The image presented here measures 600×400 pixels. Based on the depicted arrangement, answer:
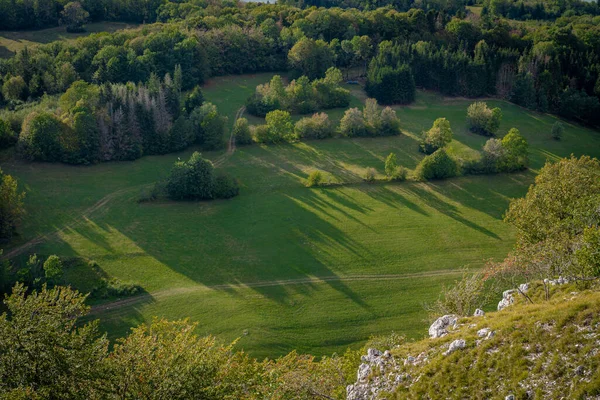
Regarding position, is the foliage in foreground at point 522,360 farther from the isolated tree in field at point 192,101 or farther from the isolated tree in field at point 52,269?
the isolated tree in field at point 192,101

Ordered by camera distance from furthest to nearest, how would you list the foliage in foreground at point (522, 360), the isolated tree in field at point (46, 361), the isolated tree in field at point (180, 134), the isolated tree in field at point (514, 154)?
the isolated tree in field at point (180, 134)
the isolated tree in field at point (514, 154)
the isolated tree in field at point (46, 361)
the foliage in foreground at point (522, 360)

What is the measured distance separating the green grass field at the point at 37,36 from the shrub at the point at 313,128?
56.0m

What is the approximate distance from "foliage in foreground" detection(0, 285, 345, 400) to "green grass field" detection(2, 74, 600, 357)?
697 inches

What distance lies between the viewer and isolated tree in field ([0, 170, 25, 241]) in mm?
62156

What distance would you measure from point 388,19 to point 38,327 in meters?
116

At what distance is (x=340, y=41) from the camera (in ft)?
416

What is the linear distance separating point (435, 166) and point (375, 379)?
53.6m

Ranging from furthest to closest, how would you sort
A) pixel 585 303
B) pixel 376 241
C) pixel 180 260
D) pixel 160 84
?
pixel 160 84, pixel 376 241, pixel 180 260, pixel 585 303

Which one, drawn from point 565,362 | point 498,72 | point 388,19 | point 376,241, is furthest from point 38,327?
point 388,19

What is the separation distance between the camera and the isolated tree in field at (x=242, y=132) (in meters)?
90.2

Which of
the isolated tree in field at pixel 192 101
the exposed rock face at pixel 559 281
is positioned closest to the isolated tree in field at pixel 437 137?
the isolated tree in field at pixel 192 101

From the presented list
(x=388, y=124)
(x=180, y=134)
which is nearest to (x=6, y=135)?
(x=180, y=134)

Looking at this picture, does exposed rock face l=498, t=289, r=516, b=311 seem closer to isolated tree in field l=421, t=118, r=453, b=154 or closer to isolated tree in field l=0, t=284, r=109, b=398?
isolated tree in field l=0, t=284, r=109, b=398

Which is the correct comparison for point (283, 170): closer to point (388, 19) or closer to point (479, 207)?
point (479, 207)
